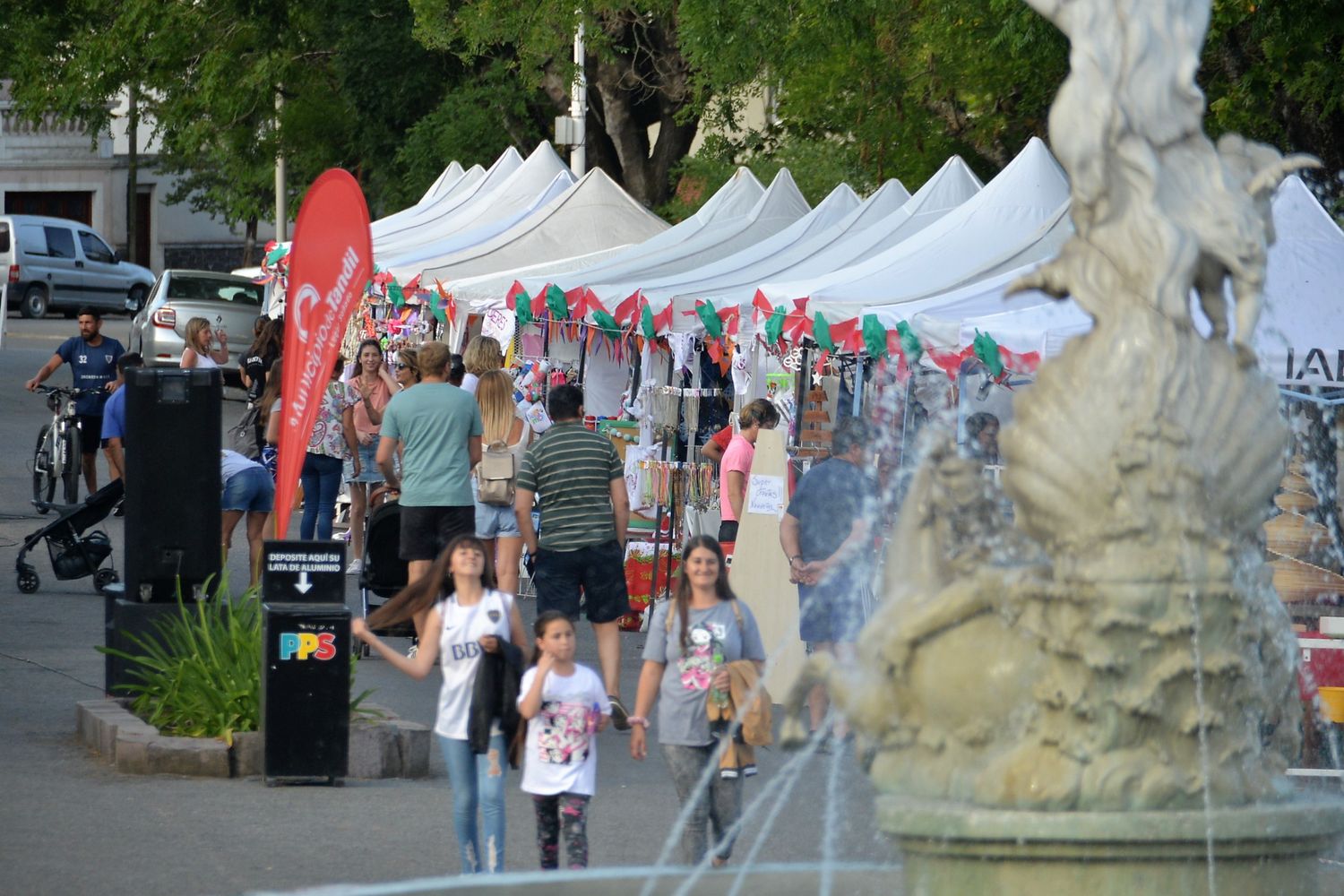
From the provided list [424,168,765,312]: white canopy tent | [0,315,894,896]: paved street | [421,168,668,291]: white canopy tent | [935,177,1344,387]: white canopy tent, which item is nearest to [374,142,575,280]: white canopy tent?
[421,168,668,291]: white canopy tent

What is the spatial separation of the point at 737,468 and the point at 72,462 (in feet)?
27.2

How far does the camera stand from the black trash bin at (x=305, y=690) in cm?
930

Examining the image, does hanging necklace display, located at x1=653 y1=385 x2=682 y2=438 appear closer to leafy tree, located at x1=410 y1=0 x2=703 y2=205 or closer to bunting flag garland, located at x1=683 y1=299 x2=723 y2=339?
bunting flag garland, located at x1=683 y1=299 x2=723 y2=339

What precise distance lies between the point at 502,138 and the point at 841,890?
27.9m

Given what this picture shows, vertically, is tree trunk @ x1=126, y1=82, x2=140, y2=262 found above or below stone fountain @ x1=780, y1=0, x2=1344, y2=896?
above

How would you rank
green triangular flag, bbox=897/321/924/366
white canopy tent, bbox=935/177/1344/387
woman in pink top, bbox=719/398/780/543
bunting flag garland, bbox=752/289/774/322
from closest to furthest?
white canopy tent, bbox=935/177/1344/387 < green triangular flag, bbox=897/321/924/366 < woman in pink top, bbox=719/398/780/543 < bunting flag garland, bbox=752/289/774/322

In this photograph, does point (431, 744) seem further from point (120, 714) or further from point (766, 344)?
point (766, 344)

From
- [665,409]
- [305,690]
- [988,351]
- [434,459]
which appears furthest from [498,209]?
[305,690]

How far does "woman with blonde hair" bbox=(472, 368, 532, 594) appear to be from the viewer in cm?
1287

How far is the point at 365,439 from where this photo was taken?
16359 mm

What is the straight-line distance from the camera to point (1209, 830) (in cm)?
473

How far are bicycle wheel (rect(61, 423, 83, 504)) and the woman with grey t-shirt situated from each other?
12.6 meters

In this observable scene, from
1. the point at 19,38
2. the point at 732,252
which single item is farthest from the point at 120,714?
the point at 19,38

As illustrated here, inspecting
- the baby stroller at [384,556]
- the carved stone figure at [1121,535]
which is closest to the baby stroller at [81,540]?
the baby stroller at [384,556]
